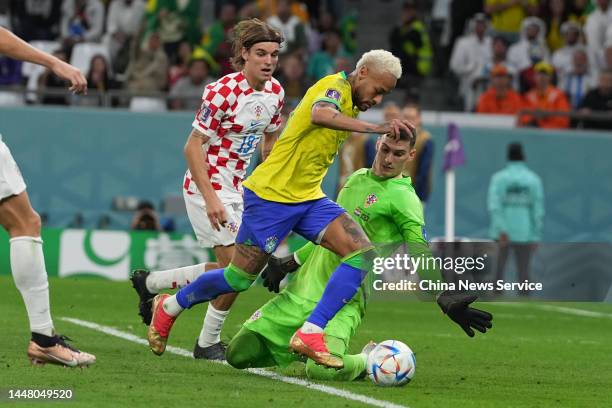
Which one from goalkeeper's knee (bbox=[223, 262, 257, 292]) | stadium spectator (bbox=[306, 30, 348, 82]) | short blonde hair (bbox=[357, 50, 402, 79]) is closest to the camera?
short blonde hair (bbox=[357, 50, 402, 79])

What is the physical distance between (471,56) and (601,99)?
2.21 meters

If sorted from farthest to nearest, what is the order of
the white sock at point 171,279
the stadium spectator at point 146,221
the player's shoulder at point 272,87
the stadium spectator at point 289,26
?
the stadium spectator at point 289,26, the stadium spectator at point 146,221, the white sock at point 171,279, the player's shoulder at point 272,87

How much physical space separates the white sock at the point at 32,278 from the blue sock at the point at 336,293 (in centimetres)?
152

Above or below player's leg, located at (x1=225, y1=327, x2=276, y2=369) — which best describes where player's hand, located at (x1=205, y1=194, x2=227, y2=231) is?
above

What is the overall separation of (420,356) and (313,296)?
69.6 inches

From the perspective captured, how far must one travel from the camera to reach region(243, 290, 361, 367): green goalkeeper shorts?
30.1ft

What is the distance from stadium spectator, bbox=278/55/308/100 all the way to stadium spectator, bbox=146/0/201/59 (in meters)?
2.02

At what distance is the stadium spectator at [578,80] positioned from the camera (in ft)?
72.0

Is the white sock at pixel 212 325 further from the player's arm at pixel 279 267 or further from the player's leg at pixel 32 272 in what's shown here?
the player's leg at pixel 32 272

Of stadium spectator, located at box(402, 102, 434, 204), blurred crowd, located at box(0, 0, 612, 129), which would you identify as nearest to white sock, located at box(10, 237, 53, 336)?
stadium spectator, located at box(402, 102, 434, 204)

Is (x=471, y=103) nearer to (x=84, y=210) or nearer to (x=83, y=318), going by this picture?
(x=84, y=210)

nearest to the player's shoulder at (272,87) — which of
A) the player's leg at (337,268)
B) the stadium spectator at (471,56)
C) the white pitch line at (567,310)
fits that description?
the player's leg at (337,268)

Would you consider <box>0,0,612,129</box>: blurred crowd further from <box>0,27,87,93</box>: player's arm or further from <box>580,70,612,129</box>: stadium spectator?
<box>0,27,87,93</box>: player's arm

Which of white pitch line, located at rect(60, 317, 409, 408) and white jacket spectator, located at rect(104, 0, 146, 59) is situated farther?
white jacket spectator, located at rect(104, 0, 146, 59)
